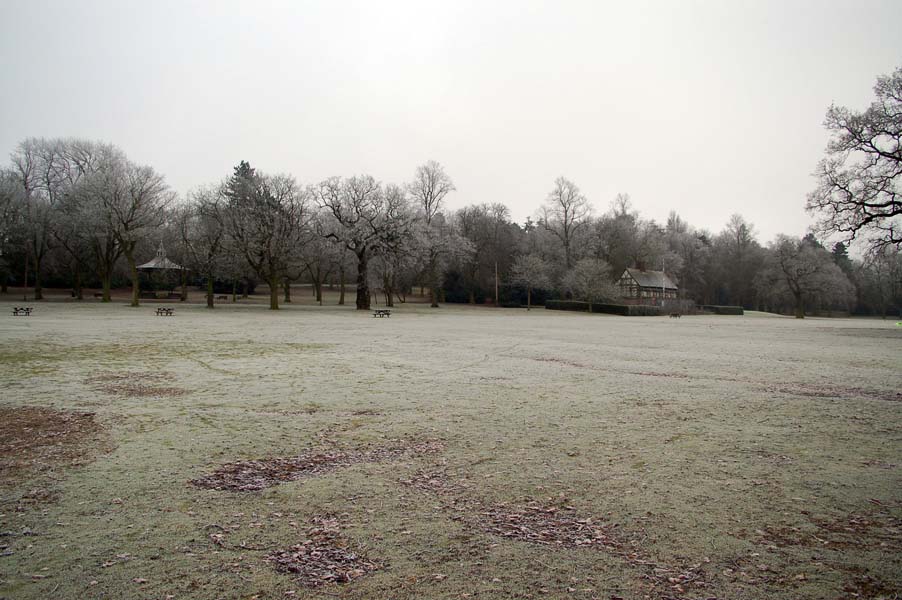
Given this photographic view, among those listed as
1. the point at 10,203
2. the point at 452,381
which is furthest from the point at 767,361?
the point at 10,203

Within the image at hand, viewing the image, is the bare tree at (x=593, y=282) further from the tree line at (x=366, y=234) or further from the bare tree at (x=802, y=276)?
the bare tree at (x=802, y=276)

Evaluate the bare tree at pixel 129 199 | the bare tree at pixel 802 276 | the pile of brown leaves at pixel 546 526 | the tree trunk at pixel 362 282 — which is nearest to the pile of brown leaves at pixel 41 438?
the pile of brown leaves at pixel 546 526

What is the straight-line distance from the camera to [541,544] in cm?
511

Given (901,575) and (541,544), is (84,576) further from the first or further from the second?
(901,575)

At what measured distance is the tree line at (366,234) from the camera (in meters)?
35.4

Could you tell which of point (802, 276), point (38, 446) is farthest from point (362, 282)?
point (802, 276)

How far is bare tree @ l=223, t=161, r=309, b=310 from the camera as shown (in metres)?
47.9

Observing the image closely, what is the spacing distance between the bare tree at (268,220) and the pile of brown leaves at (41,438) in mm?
39296

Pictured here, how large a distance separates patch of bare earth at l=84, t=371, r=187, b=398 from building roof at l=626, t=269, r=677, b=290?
79201mm

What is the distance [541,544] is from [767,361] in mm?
16638

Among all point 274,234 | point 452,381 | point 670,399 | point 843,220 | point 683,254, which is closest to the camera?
point 670,399

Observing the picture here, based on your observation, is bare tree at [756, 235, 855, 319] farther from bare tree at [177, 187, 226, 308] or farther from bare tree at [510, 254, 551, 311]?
bare tree at [177, 187, 226, 308]

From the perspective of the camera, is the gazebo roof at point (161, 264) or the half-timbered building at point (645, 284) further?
the half-timbered building at point (645, 284)

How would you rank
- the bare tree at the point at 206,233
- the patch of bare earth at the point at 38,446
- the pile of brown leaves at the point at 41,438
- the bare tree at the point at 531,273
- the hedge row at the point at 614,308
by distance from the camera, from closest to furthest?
the patch of bare earth at the point at 38,446 → the pile of brown leaves at the point at 41,438 → the bare tree at the point at 206,233 → the hedge row at the point at 614,308 → the bare tree at the point at 531,273
